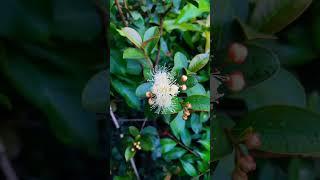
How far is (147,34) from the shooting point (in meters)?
0.68

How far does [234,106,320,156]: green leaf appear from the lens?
83cm

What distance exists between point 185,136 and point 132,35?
14 cm

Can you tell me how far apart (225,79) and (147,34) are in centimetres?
17

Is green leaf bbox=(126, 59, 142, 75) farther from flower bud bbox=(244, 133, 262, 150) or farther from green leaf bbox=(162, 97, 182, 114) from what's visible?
flower bud bbox=(244, 133, 262, 150)

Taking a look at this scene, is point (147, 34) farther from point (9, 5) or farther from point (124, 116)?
point (9, 5)

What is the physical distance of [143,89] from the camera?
0.68 meters

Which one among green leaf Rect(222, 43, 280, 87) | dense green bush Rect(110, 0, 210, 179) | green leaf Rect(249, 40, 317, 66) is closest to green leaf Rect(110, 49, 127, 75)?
dense green bush Rect(110, 0, 210, 179)

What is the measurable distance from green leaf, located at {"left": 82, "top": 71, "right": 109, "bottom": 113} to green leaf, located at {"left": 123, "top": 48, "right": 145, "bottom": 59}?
13 cm

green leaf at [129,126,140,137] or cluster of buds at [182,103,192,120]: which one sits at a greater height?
cluster of buds at [182,103,192,120]

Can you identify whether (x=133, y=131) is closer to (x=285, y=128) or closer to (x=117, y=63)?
(x=117, y=63)

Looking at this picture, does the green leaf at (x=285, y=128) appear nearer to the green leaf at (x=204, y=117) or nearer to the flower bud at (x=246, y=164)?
the flower bud at (x=246, y=164)

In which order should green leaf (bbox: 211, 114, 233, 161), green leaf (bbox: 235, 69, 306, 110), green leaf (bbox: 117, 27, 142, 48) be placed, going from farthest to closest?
green leaf (bbox: 235, 69, 306, 110) < green leaf (bbox: 211, 114, 233, 161) < green leaf (bbox: 117, 27, 142, 48)

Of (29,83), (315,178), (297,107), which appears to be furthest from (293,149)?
(29,83)

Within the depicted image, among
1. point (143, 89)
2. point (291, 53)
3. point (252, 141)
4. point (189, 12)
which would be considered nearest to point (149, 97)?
point (143, 89)
